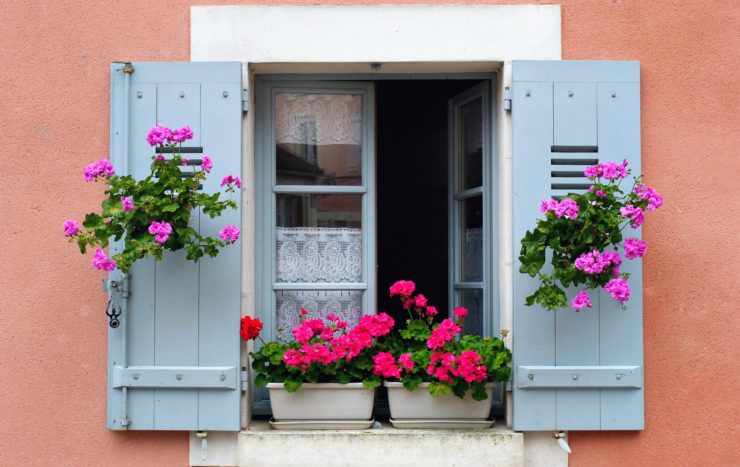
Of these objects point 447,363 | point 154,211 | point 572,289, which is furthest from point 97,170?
point 572,289

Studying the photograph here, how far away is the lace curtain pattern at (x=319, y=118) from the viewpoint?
3.43 metres

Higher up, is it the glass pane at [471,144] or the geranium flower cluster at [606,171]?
the glass pane at [471,144]

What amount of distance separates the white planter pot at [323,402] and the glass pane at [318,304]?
0.35 m

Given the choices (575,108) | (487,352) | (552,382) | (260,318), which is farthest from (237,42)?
(552,382)

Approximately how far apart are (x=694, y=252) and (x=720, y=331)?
0.34 metres

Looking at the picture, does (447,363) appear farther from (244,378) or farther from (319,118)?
(319,118)

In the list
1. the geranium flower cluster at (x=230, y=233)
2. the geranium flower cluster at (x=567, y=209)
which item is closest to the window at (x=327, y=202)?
the geranium flower cluster at (x=230, y=233)

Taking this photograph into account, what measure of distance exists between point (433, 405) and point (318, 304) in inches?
26.9

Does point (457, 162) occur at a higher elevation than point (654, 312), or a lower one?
higher

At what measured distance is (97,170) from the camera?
2793 mm

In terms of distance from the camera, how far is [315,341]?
305 centimetres

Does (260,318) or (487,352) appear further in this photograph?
(260,318)

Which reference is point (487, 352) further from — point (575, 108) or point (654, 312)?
point (575, 108)

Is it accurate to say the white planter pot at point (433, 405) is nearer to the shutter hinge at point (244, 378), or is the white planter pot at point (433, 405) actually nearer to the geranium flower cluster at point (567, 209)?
the shutter hinge at point (244, 378)
